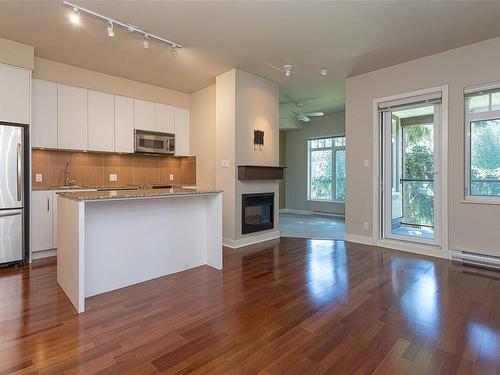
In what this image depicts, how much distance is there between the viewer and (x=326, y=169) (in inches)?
329

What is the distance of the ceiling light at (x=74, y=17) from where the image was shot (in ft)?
9.52

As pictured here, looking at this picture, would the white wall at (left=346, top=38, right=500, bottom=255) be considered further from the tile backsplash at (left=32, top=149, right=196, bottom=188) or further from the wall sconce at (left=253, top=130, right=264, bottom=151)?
the tile backsplash at (left=32, top=149, right=196, bottom=188)

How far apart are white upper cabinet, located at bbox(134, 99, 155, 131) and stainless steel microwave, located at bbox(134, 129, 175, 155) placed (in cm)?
11

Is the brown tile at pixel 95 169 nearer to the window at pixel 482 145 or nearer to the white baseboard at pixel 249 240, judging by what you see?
the white baseboard at pixel 249 240

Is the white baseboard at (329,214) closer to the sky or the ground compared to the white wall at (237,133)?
closer to the ground

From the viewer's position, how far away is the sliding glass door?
409 centimetres

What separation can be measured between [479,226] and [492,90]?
170 centimetres

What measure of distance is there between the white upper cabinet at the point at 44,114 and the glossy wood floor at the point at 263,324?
1.82 m

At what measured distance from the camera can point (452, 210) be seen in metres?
3.82

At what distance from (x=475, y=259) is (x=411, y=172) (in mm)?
1443

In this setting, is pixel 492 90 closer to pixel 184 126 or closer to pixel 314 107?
pixel 314 107

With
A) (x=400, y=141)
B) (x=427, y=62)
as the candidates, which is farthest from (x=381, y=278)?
(x=427, y=62)

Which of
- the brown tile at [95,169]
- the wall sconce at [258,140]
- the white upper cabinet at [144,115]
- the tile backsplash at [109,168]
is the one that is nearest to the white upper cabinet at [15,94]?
the tile backsplash at [109,168]

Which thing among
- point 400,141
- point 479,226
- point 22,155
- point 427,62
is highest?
point 427,62
